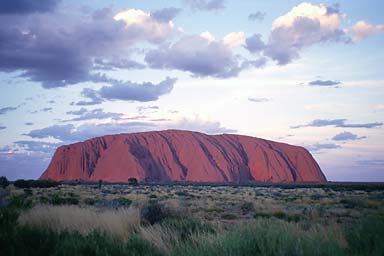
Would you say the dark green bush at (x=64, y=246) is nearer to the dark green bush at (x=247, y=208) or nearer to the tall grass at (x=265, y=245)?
the tall grass at (x=265, y=245)

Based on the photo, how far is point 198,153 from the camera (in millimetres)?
108375

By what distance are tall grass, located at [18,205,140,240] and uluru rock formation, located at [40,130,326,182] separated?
87035 mm

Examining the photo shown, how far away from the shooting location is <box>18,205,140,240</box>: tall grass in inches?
393

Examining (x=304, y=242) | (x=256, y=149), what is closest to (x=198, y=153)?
(x=256, y=149)

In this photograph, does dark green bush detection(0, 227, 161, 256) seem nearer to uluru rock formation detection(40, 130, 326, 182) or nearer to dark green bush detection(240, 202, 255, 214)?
dark green bush detection(240, 202, 255, 214)

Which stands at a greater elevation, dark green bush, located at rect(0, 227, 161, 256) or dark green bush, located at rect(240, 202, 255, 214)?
dark green bush, located at rect(0, 227, 161, 256)

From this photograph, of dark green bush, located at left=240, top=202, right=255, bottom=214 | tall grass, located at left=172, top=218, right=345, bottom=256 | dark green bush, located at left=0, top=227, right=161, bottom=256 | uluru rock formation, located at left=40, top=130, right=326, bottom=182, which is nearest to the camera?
tall grass, located at left=172, top=218, right=345, bottom=256

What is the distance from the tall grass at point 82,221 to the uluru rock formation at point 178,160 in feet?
286

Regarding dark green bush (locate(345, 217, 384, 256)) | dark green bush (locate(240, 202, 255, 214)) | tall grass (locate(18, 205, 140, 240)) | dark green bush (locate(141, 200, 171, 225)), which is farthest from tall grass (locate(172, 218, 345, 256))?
dark green bush (locate(240, 202, 255, 214))

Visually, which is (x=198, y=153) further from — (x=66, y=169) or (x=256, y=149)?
(x=66, y=169)

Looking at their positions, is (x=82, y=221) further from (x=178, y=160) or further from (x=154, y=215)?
(x=178, y=160)

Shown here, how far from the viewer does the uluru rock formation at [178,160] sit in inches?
4065

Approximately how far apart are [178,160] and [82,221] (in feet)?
325

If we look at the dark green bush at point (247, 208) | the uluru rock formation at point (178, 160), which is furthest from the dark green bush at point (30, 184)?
the uluru rock formation at point (178, 160)
